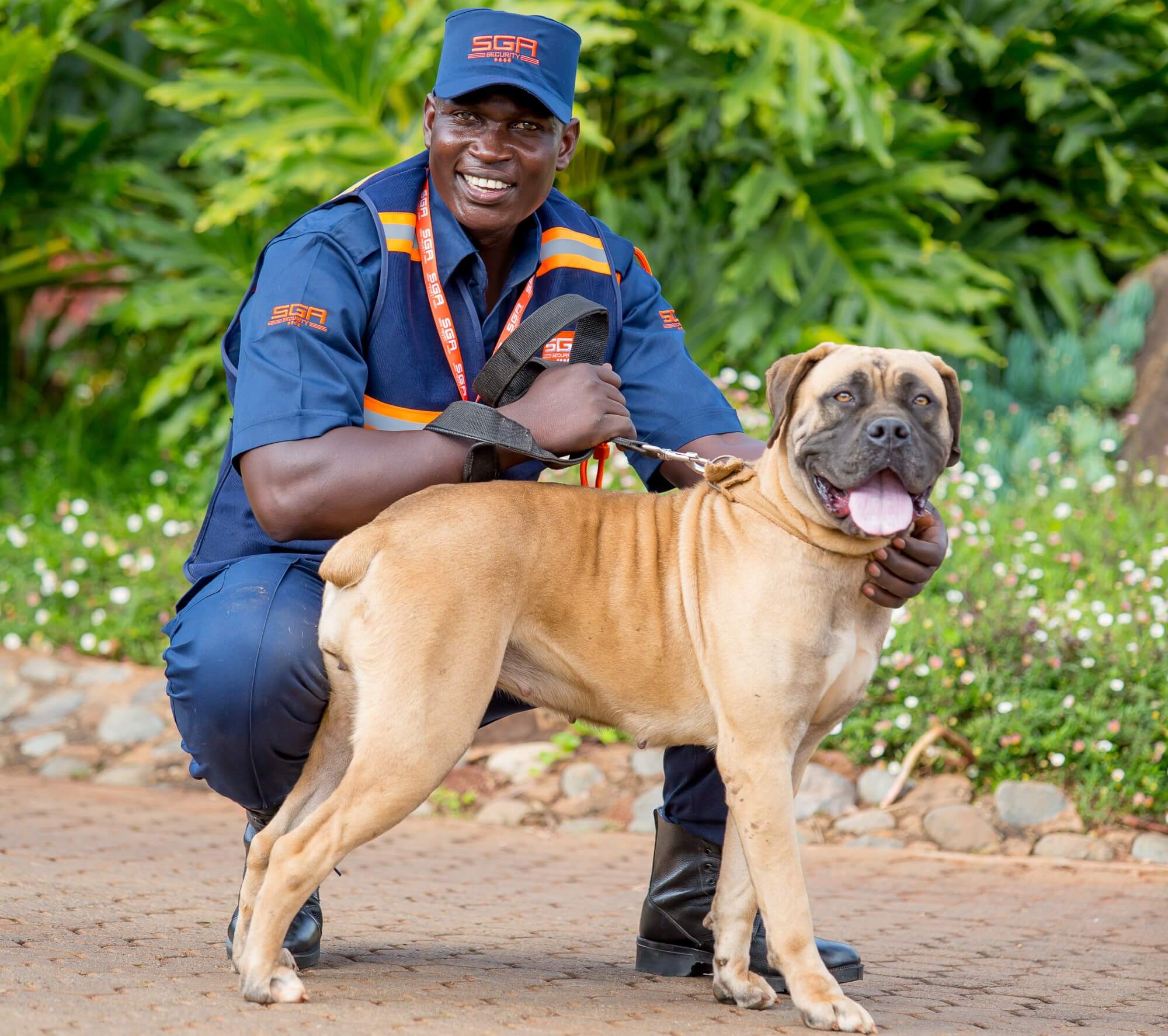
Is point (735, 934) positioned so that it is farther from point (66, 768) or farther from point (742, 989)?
point (66, 768)

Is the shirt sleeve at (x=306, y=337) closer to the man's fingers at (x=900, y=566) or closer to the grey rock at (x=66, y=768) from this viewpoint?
the man's fingers at (x=900, y=566)

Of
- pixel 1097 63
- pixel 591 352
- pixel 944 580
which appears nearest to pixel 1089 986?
pixel 591 352

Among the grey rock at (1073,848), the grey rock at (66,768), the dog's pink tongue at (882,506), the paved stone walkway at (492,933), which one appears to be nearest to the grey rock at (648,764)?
the paved stone walkway at (492,933)

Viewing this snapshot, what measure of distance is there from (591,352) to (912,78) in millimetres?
5217

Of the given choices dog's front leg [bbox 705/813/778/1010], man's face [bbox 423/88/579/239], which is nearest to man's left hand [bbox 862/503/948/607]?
dog's front leg [bbox 705/813/778/1010]

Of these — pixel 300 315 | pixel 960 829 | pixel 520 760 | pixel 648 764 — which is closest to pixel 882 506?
pixel 300 315

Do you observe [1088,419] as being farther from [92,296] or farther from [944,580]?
[92,296]

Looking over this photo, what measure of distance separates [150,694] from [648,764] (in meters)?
2.66

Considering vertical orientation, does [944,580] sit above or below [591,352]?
below

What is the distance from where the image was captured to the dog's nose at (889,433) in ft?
9.95

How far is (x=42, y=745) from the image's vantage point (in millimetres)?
6812

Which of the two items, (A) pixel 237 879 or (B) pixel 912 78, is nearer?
(A) pixel 237 879

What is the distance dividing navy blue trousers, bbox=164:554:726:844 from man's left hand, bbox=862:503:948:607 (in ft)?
3.30

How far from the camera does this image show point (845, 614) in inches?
124
